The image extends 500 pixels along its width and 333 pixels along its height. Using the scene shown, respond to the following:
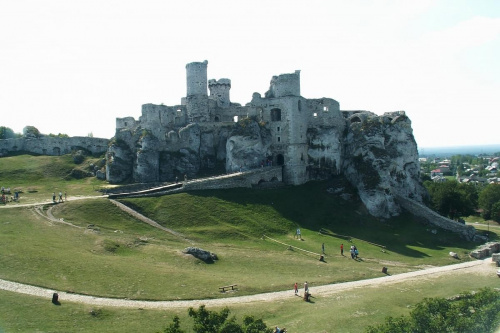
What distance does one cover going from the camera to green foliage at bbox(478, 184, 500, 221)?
7688cm

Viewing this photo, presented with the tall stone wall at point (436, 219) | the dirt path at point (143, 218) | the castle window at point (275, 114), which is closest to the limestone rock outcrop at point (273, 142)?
the castle window at point (275, 114)

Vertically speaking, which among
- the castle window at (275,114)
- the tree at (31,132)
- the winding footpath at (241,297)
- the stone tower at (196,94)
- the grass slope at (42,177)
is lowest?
the winding footpath at (241,297)

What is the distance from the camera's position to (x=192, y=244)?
4169 cm

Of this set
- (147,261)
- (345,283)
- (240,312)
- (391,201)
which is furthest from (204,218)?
(391,201)

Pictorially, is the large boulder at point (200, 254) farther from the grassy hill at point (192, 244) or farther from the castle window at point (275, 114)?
the castle window at point (275, 114)

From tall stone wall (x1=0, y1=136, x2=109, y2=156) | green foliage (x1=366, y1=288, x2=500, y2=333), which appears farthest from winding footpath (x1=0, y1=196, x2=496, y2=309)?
tall stone wall (x1=0, y1=136, x2=109, y2=156)

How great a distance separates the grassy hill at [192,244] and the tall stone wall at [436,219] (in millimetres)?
1358

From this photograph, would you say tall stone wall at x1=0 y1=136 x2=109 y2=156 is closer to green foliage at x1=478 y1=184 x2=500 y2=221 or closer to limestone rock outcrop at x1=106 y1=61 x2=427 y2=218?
limestone rock outcrop at x1=106 y1=61 x2=427 y2=218

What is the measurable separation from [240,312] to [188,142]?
41.8 m

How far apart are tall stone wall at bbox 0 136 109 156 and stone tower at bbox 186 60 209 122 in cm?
1809

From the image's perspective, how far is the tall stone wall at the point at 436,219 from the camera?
5456 cm

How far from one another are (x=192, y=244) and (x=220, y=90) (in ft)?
131

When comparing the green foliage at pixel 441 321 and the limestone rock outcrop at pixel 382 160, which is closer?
the green foliage at pixel 441 321

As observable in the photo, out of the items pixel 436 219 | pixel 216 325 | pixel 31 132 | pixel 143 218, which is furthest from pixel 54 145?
pixel 216 325
